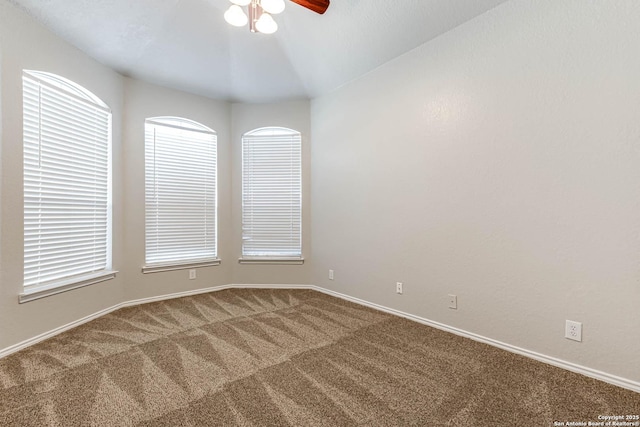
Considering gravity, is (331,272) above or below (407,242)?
below

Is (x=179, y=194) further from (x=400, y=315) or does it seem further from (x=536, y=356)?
(x=536, y=356)

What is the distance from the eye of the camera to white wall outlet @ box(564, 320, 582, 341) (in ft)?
6.51

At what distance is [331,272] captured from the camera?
3.96 m

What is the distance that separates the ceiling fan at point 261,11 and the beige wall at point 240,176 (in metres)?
1.74

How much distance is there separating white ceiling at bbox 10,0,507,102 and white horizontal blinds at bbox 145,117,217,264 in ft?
2.02

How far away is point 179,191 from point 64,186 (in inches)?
49.2

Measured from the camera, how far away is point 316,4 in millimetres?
2549

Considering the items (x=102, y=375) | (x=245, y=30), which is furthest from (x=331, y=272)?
(x=245, y=30)

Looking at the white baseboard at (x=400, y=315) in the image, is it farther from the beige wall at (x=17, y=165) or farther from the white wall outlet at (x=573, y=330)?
the white wall outlet at (x=573, y=330)

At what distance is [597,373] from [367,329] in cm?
161

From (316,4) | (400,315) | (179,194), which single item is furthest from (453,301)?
(179,194)

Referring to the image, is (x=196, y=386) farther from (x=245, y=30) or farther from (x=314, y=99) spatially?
(x=314, y=99)

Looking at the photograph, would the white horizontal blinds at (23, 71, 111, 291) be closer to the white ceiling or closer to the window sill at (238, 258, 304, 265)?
the white ceiling

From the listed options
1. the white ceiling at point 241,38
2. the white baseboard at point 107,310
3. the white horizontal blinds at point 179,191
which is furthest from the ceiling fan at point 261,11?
the white baseboard at point 107,310
